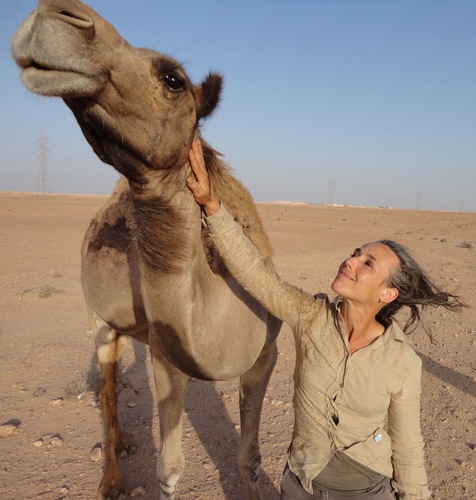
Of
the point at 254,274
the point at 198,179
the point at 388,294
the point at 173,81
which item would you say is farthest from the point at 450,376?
the point at 173,81

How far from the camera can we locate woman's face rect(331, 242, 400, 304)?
254cm

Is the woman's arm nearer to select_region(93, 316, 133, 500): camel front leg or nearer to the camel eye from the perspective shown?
the camel eye

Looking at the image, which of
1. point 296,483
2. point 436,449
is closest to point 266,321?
point 296,483

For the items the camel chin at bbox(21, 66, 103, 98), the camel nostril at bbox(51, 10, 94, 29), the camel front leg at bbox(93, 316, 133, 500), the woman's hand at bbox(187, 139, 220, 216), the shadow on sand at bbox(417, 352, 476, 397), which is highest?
the camel nostril at bbox(51, 10, 94, 29)

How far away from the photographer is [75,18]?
1854 mm

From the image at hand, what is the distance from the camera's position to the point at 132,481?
14.0ft

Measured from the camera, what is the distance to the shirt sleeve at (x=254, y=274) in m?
2.69

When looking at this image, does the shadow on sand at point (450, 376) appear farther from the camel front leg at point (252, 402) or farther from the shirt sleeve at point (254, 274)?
the shirt sleeve at point (254, 274)

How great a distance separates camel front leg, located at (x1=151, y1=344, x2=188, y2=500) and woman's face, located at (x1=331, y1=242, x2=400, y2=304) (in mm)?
1282

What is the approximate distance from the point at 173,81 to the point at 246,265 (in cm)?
105

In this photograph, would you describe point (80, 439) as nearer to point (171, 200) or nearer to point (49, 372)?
point (49, 372)

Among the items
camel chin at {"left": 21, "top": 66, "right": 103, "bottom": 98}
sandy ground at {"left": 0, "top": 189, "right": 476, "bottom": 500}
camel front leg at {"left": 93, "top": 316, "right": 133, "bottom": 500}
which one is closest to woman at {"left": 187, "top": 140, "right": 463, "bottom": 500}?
Answer: camel chin at {"left": 21, "top": 66, "right": 103, "bottom": 98}

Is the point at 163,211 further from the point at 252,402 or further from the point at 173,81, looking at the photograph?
the point at 252,402

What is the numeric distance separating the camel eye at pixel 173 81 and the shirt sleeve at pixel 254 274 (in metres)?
0.71
